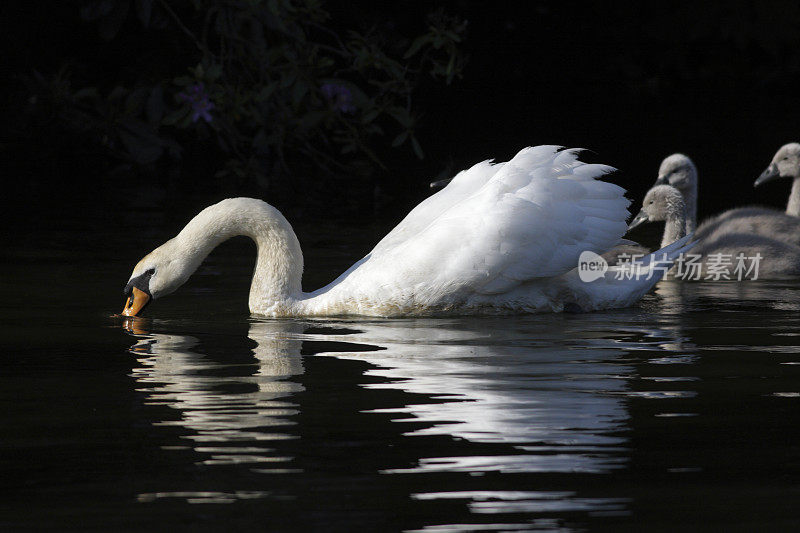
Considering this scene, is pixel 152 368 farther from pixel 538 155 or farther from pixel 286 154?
pixel 286 154

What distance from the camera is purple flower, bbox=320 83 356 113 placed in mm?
12367

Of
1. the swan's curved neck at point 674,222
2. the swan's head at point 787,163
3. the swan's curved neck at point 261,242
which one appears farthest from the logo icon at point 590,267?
the swan's head at point 787,163

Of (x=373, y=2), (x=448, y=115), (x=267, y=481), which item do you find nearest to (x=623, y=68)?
(x=448, y=115)

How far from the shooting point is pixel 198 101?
39.5 feet

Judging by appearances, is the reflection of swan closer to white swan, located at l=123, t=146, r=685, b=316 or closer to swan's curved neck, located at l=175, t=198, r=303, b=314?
white swan, located at l=123, t=146, r=685, b=316

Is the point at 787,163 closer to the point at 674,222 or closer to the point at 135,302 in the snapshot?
the point at 674,222

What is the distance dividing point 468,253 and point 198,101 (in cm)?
492

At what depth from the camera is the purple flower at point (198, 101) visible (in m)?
12.0

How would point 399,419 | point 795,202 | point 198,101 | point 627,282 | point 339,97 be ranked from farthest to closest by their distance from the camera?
point 339,97
point 198,101
point 795,202
point 627,282
point 399,419

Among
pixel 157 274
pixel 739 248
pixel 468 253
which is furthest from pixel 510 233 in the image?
pixel 739 248

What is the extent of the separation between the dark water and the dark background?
4117 millimetres

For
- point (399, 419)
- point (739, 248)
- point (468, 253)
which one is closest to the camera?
point (399, 419)

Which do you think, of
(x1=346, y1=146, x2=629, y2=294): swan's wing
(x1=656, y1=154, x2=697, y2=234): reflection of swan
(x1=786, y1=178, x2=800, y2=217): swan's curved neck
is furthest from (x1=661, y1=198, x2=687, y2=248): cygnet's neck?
(x1=346, y1=146, x2=629, y2=294): swan's wing

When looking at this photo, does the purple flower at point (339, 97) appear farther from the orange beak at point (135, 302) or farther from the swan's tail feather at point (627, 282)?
the orange beak at point (135, 302)
